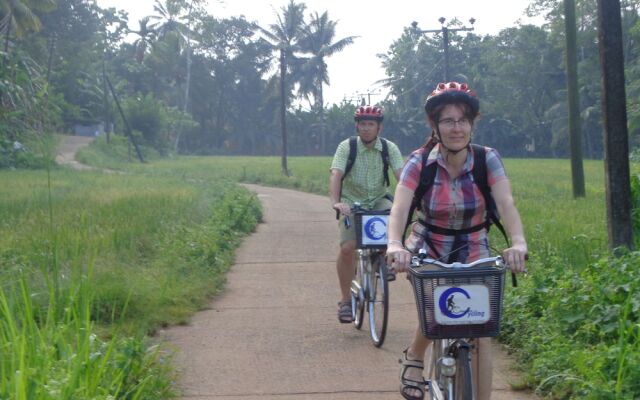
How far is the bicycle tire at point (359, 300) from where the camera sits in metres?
7.53

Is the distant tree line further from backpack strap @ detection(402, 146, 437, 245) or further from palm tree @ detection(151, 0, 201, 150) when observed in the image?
backpack strap @ detection(402, 146, 437, 245)

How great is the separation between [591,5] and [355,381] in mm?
45855

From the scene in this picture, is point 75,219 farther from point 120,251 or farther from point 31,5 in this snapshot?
point 31,5

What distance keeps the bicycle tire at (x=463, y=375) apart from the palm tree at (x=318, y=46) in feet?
211

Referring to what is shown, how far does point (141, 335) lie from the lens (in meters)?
6.74

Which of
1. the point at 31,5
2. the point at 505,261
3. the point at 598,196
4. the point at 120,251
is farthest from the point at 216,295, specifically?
the point at 31,5

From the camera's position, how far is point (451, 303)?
3846mm

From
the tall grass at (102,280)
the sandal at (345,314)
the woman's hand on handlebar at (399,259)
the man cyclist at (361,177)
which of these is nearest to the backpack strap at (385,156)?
the man cyclist at (361,177)

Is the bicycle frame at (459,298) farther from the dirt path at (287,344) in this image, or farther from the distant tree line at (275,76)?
the distant tree line at (275,76)

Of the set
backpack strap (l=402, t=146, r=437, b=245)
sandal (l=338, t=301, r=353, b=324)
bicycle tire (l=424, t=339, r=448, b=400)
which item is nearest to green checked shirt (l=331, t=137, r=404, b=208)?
sandal (l=338, t=301, r=353, b=324)

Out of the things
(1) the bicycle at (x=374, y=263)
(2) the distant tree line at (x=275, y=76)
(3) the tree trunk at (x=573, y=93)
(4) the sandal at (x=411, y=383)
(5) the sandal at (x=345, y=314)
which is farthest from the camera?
(2) the distant tree line at (x=275, y=76)

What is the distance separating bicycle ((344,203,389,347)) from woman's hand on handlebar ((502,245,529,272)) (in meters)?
Answer: 2.99

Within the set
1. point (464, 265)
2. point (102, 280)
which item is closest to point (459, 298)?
point (464, 265)

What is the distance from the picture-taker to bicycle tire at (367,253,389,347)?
7.00 m
